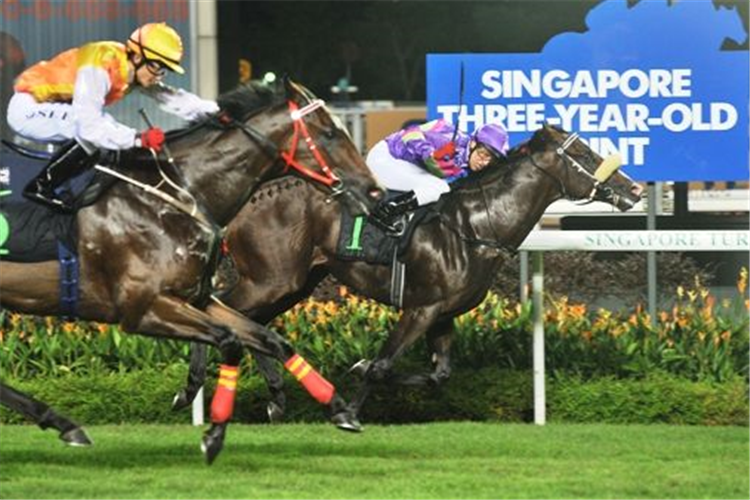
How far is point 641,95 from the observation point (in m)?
12.8

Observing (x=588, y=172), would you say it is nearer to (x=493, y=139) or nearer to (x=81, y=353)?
(x=493, y=139)

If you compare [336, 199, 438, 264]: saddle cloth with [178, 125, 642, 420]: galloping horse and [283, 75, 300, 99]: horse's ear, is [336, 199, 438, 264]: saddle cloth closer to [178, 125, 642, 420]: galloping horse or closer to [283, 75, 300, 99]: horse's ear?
[178, 125, 642, 420]: galloping horse

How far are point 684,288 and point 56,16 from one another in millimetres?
4128

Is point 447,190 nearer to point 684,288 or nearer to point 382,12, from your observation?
point 684,288

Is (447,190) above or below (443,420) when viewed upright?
above

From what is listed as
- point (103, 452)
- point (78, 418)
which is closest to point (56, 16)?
point (78, 418)

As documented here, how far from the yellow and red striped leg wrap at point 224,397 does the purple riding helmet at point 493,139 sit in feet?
8.25

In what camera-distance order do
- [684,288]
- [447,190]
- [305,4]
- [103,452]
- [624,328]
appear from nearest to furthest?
1. [103,452]
2. [447,190]
3. [624,328]
4. [684,288]
5. [305,4]

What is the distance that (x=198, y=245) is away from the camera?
9.50m

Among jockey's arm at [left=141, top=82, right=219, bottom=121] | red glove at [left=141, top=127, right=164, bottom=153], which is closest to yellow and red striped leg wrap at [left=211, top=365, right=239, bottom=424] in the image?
red glove at [left=141, top=127, right=164, bottom=153]

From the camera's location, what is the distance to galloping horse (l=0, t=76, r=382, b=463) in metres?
9.47

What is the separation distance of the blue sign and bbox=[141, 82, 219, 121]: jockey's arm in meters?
2.79

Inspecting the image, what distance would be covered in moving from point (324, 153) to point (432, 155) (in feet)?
6.38

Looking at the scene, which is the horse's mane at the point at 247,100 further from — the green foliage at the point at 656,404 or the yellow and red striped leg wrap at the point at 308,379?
the green foliage at the point at 656,404
